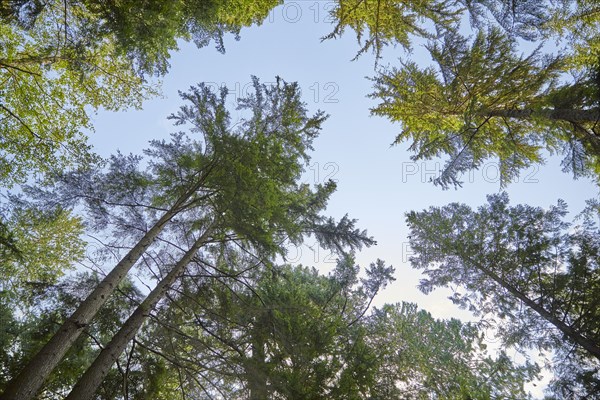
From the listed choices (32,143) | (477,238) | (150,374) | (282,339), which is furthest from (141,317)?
(477,238)

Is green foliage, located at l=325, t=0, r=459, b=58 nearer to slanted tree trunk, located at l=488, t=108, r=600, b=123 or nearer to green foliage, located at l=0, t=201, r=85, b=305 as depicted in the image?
slanted tree trunk, located at l=488, t=108, r=600, b=123

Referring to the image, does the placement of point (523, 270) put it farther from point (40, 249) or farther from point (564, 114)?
point (40, 249)

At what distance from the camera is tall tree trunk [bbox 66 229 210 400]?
427 centimetres

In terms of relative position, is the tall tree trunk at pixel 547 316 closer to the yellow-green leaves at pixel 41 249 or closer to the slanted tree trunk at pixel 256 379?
the slanted tree trunk at pixel 256 379

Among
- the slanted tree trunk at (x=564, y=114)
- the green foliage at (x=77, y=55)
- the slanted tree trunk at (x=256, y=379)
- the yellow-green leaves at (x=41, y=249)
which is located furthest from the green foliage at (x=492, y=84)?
the yellow-green leaves at (x=41, y=249)

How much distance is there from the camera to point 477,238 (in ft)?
34.0

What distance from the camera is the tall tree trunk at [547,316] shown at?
22.8 ft

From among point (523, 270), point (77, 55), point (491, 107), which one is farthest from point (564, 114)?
point (77, 55)

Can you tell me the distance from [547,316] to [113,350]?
1036cm

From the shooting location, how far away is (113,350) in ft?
16.2

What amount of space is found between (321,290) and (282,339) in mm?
5652

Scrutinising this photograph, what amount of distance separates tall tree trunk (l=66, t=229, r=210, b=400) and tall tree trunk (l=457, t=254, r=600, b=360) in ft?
30.9

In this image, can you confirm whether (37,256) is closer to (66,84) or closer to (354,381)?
(66,84)

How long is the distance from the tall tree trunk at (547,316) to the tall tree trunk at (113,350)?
943 cm
